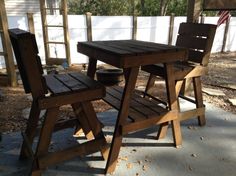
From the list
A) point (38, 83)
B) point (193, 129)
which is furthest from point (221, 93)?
point (38, 83)

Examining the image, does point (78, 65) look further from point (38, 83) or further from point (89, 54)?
point (38, 83)

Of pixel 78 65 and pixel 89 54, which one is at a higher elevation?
pixel 89 54

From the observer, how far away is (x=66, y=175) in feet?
7.51

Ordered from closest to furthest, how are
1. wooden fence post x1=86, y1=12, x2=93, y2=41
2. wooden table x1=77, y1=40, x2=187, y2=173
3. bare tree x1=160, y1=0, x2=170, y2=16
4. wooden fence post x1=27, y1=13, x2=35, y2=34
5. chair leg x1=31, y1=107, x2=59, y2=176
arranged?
1. chair leg x1=31, y1=107, x2=59, y2=176
2. wooden table x1=77, y1=40, x2=187, y2=173
3. wooden fence post x1=27, y1=13, x2=35, y2=34
4. wooden fence post x1=86, y1=12, x2=93, y2=41
5. bare tree x1=160, y1=0, x2=170, y2=16

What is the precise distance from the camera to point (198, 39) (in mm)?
3104

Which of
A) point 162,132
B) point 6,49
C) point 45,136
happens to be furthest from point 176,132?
point 6,49

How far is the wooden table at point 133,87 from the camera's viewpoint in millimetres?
2137

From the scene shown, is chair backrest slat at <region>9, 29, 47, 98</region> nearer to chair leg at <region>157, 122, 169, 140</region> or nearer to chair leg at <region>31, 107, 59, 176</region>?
chair leg at <region>31, 107, 59, 176</region>

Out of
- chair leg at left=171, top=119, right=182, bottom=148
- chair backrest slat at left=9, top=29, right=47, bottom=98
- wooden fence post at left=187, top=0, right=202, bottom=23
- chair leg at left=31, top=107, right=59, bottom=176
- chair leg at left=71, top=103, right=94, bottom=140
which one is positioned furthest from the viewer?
wooden fence post at left=187, top=0, right=202, bottom=23

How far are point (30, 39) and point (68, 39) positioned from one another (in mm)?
5385

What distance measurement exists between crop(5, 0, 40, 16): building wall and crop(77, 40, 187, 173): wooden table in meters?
8.16

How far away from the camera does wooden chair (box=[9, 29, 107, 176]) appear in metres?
1.83

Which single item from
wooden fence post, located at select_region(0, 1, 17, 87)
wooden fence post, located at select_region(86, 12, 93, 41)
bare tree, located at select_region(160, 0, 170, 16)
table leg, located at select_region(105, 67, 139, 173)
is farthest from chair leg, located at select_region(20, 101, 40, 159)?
bare tree, located at select_region(160, 0, 170, 16)

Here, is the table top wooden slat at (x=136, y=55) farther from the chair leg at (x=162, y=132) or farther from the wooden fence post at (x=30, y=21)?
the wooden fence post at (x=30, y=21)
